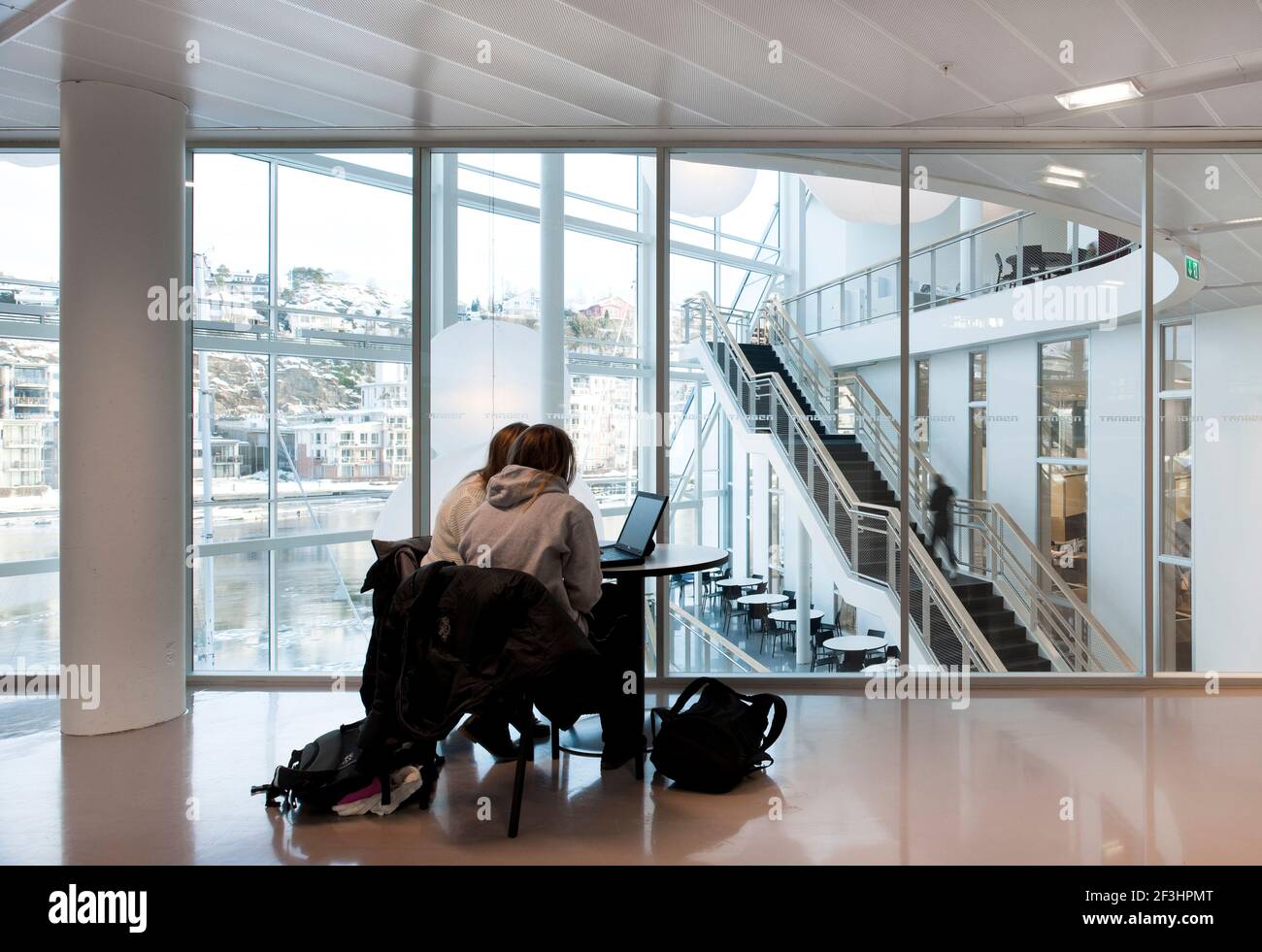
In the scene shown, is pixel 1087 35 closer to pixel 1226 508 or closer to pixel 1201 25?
pixel 1201 25

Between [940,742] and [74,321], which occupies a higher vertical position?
[74,321]

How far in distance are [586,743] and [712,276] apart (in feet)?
8.53

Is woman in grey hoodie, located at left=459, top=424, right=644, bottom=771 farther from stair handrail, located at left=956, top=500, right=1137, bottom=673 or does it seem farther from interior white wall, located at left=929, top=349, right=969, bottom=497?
stair handrail, located at left=956, top=500, right=1137, bottom=673

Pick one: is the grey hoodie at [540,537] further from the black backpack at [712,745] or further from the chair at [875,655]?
the chair at [875,655]

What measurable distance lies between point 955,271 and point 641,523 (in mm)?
2465

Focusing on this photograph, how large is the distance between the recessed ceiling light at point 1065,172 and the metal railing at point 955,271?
31cm

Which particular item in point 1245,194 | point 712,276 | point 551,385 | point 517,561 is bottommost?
point 517,561

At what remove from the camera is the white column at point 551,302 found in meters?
4.70

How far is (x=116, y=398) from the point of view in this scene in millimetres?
3965

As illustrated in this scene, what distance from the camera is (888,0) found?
3221 millimetres

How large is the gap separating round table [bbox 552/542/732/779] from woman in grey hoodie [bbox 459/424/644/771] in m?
0.27

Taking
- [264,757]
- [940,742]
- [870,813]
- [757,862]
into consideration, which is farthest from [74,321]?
[940,742]

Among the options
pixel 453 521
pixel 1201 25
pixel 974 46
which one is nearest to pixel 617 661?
pixel 453 521
